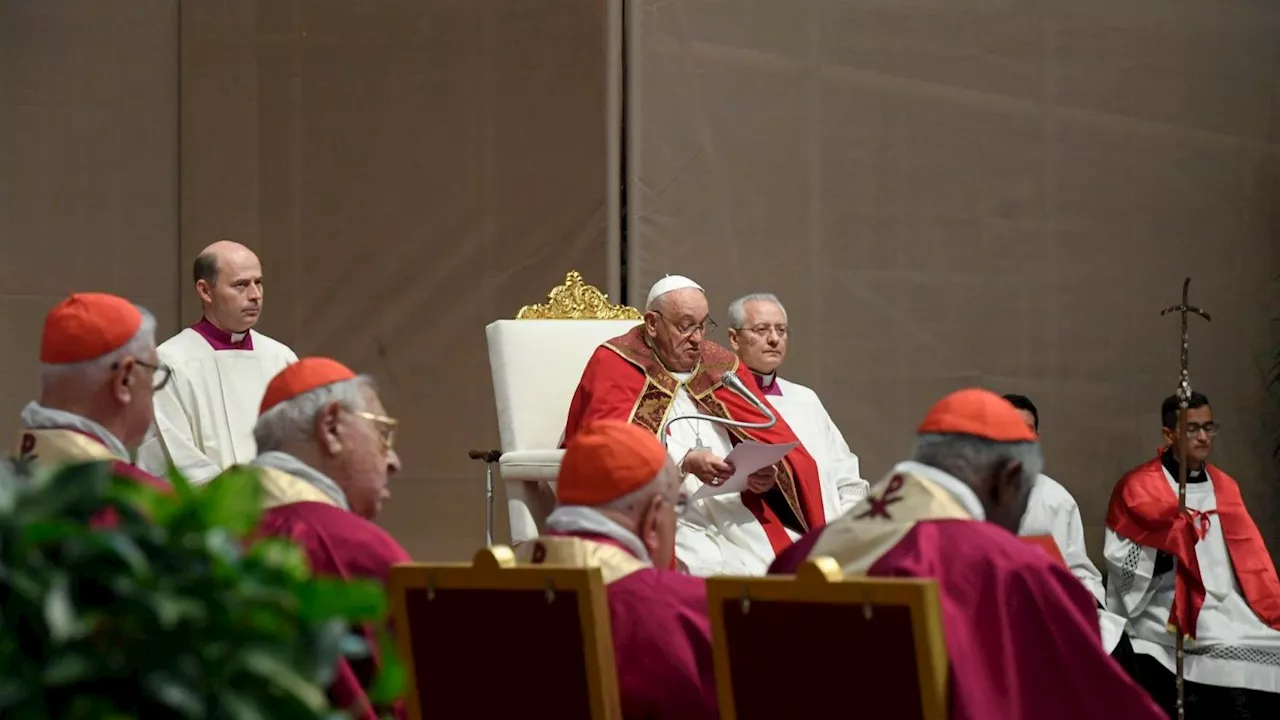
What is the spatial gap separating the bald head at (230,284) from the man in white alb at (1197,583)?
384 centimetres

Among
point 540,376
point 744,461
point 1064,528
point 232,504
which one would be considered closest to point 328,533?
point 232,504

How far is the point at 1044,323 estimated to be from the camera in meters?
8.97

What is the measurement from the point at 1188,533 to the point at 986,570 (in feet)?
16.0

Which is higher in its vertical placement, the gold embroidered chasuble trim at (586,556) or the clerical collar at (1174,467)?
the gold embroidered chasuble trim at (586,556)

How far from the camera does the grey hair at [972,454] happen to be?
346 cm

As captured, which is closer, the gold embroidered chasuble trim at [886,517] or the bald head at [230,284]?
the gold embroidered chasuble trim at [886,517]

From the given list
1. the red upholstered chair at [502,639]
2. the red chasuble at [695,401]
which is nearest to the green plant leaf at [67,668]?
the red upholstered chair at [502,639]

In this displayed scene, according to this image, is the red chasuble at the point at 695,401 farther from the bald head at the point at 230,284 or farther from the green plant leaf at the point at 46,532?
the green plant leaf at the point at 46,532

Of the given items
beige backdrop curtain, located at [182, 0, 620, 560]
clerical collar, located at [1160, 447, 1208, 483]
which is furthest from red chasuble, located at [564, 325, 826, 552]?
clerical collar, located at [1160, 447, 1208, 483]

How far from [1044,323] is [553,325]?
3061 millimetres

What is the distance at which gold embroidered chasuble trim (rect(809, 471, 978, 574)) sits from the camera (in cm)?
339

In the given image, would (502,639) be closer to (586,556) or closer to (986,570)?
(586,556)

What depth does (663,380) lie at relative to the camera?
22.4 feet

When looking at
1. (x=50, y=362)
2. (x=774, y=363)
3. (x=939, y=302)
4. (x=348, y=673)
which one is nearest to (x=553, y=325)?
(x=774, y=363)
